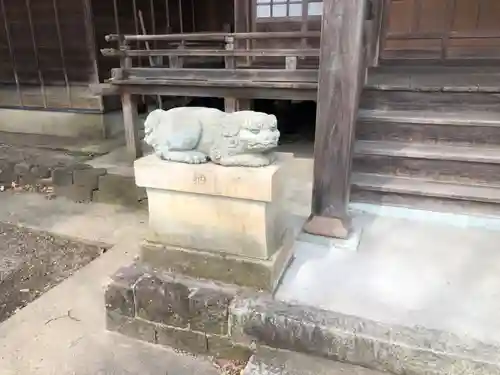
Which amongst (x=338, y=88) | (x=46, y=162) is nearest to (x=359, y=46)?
(x=338, y=88)

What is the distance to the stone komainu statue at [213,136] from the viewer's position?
2.16 m

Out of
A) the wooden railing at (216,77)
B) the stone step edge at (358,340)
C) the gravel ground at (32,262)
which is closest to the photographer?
the stone step edge at (358,340)

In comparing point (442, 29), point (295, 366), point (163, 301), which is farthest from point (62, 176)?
point (442, 29)

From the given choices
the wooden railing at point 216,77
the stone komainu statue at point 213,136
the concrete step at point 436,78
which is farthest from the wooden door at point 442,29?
the stone komainu statue at point 213,136

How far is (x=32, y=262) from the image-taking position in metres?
3.49

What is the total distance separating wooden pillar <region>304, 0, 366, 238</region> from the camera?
8.54 feet

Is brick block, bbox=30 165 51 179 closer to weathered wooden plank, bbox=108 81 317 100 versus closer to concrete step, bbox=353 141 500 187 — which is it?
weathered wooden plank, bbox=108 81 317 100

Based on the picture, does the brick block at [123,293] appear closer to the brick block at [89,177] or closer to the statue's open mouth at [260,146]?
the statue's open mouth at [260,146]

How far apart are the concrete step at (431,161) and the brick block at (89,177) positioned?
2673 millimetres

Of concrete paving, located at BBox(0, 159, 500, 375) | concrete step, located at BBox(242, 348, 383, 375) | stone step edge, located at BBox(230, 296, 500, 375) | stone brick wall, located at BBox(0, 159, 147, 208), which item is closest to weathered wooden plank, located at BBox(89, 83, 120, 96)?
stone brick wall, located at BBox(0, 159, 147, 208)

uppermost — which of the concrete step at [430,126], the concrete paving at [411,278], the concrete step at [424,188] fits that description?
the concrete step at [430,126]

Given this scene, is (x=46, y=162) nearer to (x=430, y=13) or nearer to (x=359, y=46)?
(x=359, y=46)

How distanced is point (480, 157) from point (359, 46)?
1406 mm

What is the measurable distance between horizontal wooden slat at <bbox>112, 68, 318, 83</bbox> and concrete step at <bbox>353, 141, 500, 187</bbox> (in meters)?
1.04
